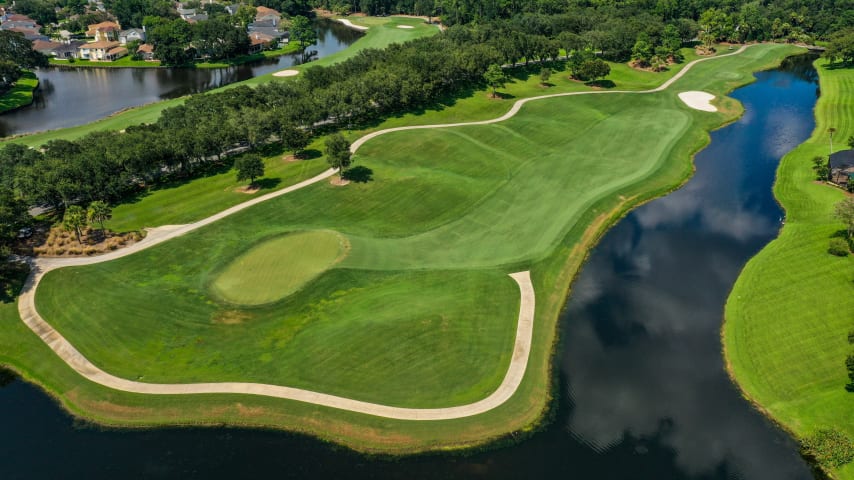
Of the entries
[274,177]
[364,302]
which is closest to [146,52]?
[274,177]

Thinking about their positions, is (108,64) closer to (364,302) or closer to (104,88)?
(104,88)

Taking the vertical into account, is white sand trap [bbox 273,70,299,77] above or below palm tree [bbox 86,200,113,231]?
above

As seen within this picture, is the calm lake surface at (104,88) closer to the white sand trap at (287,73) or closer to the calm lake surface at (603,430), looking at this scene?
the white sand trap at (287,73)

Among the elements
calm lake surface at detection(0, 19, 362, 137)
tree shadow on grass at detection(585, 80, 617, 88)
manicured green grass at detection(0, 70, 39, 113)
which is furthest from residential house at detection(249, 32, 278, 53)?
tree shadow on grass at detection(585, 80, 617, 88)

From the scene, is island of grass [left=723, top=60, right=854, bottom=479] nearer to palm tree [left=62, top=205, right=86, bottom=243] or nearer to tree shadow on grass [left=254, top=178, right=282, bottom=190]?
tree shadow on grass [left=254, top=178, right=282, bottom=190]

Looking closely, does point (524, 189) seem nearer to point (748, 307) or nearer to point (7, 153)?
point (748, 307)

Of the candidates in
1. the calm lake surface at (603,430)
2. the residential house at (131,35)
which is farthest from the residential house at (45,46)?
→ the calm lake surface at (603,430)
